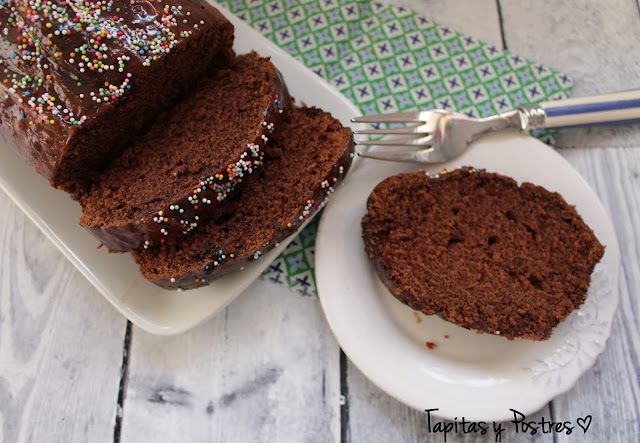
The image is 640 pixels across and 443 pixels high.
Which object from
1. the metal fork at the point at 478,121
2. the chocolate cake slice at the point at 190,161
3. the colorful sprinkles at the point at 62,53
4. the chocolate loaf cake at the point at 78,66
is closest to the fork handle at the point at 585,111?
the metal fork at the point at 478,121

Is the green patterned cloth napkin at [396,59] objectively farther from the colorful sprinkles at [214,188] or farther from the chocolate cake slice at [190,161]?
the colorful sprinkles at [214,188]

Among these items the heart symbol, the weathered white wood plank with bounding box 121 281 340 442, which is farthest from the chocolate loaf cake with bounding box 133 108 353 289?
the heart symbol

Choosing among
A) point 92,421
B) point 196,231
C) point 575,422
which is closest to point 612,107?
point 575,422

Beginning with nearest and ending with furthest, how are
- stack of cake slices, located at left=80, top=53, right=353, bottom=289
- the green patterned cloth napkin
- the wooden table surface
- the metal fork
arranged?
1. stack of cake slices, located at left=80, top=53, right=353, bottom=289
2. the wooden table surface
3. the metal fork
4. the green patterned cloth napkin

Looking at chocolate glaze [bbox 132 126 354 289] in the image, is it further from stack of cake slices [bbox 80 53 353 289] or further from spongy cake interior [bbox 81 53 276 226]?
spongy cake interior [bbox 81 53 276 226]

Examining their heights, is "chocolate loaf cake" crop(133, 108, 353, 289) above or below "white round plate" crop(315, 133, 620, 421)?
above

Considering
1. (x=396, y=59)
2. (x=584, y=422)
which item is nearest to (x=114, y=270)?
(x=396, y=59)

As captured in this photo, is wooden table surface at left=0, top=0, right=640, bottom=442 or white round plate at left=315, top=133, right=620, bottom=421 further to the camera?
wooden table surface at left=0, top=0, right=640, bottom=442
